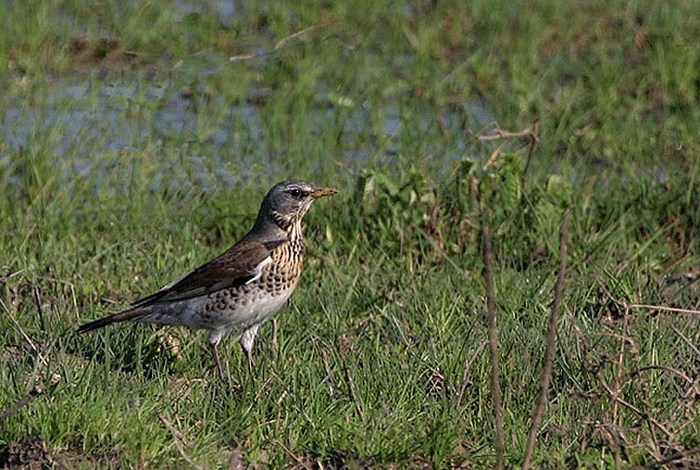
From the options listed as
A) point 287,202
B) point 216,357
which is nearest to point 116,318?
point 216,357

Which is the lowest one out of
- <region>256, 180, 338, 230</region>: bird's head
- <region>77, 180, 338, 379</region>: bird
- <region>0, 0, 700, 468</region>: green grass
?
<region>0, 0, 700, 468</region>: green grass

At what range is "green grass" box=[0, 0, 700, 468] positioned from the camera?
566cm

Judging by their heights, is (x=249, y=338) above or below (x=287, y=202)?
below

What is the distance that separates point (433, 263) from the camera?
8086mm

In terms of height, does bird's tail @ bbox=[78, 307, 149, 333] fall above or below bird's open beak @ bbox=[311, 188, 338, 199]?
below

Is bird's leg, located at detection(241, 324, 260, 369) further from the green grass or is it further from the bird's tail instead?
the bird's tail

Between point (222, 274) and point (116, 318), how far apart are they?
0.58 meters

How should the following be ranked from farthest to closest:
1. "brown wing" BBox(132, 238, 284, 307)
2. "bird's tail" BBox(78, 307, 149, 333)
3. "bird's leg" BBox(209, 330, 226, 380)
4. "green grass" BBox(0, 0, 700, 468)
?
"brown wing" BBox(132, 238, 284, 307) → "bird's leg" BBox(209, 330, 226, 380) → "bird's tail" BBox(78, 307, 149, 333) → "green grass" BBox(0, 0, 700, 468)

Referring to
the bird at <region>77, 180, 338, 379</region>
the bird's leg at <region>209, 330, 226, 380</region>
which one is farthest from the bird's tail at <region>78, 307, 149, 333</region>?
the bird's leg at <region>209, 330, 226, 380</region>

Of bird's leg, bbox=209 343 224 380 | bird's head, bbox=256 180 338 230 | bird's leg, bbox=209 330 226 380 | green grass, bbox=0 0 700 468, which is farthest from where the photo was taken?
bird's head, bbox=256 180 338 230

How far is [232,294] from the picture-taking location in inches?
265

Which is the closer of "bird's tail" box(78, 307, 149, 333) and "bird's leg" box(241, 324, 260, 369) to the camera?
"bird's tail" box(78, 307, 149, 333)

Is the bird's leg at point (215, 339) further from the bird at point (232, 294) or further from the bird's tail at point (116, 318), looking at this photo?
the bird's tail at point (116, 318)

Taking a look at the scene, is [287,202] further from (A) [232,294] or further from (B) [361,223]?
(B) [361,223]
